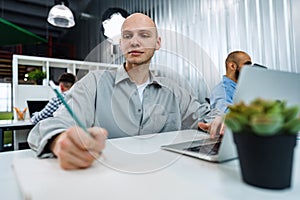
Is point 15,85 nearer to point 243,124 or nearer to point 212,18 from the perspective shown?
point 212,18

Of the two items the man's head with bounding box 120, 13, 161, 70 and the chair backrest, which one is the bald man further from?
the chair backrest

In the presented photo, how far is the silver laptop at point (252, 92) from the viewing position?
0.39m

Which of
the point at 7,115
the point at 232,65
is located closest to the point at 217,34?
the point at 232,65

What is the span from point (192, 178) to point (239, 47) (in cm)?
223

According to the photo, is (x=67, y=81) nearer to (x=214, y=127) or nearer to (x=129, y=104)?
(x=129, y=104)

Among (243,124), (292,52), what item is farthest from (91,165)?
(292,52)

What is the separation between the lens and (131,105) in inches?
35.2

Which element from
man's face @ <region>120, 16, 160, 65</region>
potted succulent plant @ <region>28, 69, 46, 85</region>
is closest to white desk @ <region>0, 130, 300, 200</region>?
man's face @ <region>120, 16, 160, 65</region>

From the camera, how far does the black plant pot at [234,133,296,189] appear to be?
314 millimetres

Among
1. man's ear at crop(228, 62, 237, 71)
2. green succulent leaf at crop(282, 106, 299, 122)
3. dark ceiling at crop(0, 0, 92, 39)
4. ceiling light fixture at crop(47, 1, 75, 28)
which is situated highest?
dark ceiling at crop(0, 0, 92, 39)

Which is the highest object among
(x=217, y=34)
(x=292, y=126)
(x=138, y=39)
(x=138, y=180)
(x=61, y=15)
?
(x=61, y=15)

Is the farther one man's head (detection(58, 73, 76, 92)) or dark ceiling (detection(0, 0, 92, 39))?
dark ceiling (detection(0, 0, 92, 39))

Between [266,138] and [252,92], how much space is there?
117 millimetres

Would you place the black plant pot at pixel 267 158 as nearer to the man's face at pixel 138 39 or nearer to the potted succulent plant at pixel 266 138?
the potted succulent plant at pixel 266 138
